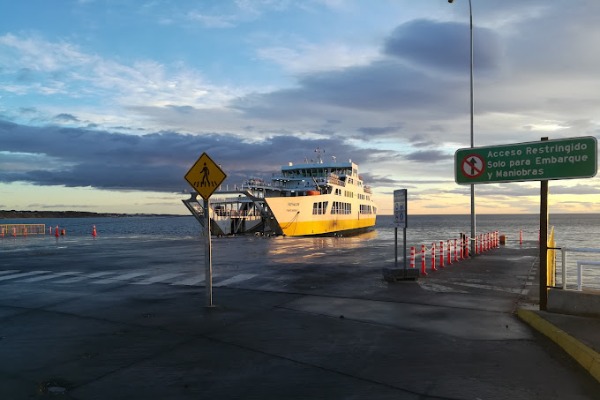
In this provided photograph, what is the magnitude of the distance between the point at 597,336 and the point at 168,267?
1412 cm

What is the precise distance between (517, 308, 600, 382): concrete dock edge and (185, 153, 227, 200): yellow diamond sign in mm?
6246

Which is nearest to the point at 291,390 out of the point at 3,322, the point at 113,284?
the point at 3,322

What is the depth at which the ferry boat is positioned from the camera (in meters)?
45.1

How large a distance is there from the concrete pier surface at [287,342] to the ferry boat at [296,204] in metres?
31.2

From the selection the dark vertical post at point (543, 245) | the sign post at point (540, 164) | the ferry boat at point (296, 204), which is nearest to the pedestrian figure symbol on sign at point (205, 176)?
the sign post at point (540, 164)

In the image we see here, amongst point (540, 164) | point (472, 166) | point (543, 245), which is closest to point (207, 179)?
point (472, 166)

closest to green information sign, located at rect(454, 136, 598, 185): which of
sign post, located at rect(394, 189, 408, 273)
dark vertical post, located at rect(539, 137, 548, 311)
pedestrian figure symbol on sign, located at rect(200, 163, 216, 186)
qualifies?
dark vertical post, located at rect(539, 137, 548, 311)

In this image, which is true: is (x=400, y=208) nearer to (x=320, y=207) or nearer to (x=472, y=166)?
(x=472, y=166)

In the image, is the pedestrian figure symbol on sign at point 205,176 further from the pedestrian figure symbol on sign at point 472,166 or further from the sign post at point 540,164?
the pedestrian figure symbol on sign at point 472,166

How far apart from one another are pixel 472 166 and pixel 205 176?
5.53 meters

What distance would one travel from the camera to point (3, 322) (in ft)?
27.9

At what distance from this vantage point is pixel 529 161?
30.4 ft

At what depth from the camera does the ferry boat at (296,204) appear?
148ft

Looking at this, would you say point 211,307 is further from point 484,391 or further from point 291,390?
point 484,391
